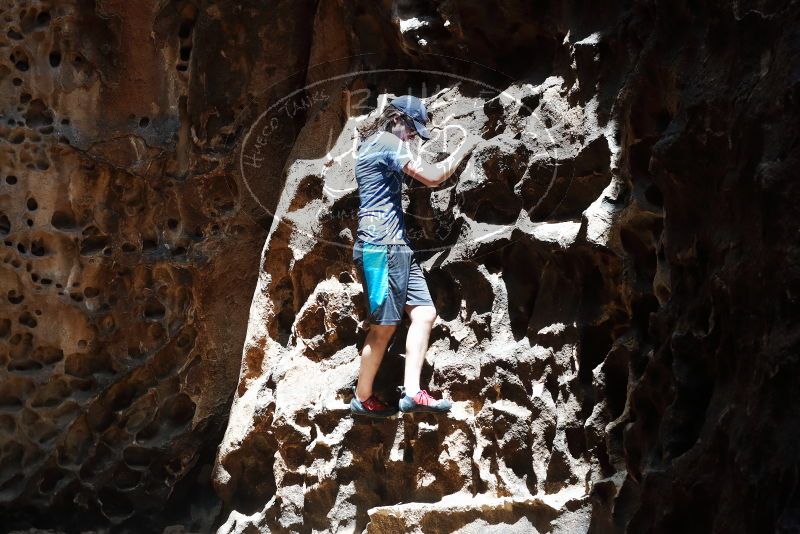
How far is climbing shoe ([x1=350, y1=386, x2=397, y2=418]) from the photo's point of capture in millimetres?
3865

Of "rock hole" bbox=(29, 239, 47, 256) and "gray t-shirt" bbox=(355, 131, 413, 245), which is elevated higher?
"rock hole" bbox=(29, 239, 47, 256)

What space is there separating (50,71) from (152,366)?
124 centimetres

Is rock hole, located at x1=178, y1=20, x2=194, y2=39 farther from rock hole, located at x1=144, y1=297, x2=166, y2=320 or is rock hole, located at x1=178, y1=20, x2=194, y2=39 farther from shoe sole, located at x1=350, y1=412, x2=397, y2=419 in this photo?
shoe sole, located at x1=350, y1=412, x2=397, y2=419

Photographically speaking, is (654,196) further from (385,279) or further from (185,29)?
(185,29)

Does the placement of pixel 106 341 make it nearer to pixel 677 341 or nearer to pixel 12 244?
pixel 12 244

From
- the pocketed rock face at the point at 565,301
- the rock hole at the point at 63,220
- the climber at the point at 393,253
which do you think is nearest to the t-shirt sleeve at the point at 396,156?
the climber at the point at 393,253

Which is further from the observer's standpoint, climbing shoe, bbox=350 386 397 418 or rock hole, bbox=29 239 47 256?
rock hole, bbox=29 239 47 256

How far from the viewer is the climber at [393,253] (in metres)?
3.76

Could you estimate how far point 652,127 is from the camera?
327cm

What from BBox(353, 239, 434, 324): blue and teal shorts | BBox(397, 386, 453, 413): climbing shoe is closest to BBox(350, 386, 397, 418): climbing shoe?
BBox(397, 386, 453, 413): climbing shoe

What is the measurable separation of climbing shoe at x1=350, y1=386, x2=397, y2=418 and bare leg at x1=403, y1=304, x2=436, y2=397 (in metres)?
0.16

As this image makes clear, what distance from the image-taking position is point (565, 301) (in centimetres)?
359

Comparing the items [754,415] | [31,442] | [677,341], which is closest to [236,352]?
[31,442]

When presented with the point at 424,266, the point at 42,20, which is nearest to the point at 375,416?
the point at 424,266
